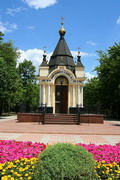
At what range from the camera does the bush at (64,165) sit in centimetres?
315

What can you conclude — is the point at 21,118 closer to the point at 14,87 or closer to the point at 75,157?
the point at 14,87

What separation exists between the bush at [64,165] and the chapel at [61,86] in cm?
1968

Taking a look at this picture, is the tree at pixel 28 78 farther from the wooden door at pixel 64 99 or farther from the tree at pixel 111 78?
the wooden door at pixel 64 99

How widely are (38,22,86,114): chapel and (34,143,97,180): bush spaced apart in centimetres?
1968

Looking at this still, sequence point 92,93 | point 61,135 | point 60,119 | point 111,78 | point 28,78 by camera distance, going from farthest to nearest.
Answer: point 28,78, point 92,93, point 111,78, point 60,119, point 61,135

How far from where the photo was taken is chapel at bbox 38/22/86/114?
2370 centimetres

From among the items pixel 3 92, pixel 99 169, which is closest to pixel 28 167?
pixel 99 169

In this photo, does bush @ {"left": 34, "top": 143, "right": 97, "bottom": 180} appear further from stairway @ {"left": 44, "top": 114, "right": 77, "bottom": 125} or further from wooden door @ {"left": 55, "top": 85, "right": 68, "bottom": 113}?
wooden door @ {"left": 55, "top": 85, "right": 68, "bottom": 113}

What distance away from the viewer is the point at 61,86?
2430cm

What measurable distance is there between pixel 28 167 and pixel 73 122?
51.8ft

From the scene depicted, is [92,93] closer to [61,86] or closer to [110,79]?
[110,79]

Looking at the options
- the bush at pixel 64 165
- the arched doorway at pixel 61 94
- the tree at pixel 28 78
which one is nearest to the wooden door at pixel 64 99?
the arched doorway at pixel 61 94

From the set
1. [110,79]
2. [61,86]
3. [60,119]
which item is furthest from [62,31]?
[60,119]

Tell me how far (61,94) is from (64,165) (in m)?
21.2
